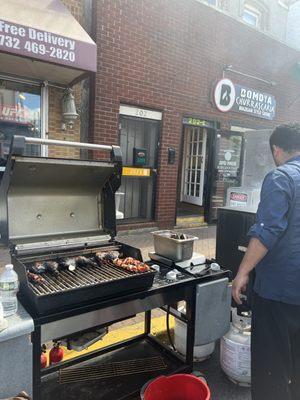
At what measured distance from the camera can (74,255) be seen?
94.9 inches

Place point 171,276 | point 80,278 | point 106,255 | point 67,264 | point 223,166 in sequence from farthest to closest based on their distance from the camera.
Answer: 1. point 223,166
2. point 106,255
3. point 171,276
4. point 67,264
5. point 80,278

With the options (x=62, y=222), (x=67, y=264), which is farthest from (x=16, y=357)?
(x=62, y=222)

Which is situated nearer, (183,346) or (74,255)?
(74,255)

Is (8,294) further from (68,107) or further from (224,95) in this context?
(224,95)

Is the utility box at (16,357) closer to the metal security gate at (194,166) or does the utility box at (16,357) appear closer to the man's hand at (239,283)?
the man's hand at (239,283)

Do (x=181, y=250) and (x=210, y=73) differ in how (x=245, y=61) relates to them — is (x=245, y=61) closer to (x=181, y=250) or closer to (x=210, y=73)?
(x=210, y=73)

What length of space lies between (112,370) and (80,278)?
1.16 metres

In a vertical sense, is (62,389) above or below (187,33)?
below

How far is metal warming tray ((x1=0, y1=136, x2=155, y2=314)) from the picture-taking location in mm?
1903

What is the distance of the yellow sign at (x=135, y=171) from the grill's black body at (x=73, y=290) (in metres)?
4.78

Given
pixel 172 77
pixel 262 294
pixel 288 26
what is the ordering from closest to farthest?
pixel 262 294
pixel 172 77
pixel 288 26

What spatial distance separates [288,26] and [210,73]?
5862mm

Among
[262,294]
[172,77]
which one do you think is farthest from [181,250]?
[172,77]

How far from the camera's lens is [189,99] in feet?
25.3
